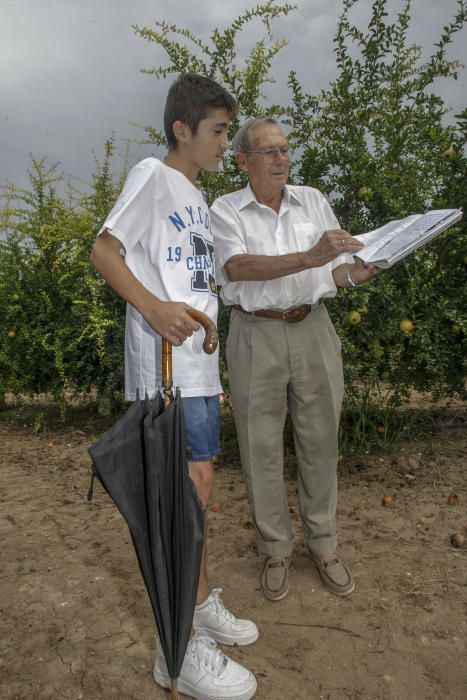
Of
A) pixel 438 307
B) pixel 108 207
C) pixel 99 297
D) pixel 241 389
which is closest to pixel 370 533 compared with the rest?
pixel 241 389

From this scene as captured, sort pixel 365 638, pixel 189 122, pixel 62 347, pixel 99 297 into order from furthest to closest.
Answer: pixel 62 347, pixel 99 297, pixel 365 638, pixel 189 122

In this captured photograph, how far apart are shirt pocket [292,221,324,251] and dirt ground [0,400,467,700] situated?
1.67 m

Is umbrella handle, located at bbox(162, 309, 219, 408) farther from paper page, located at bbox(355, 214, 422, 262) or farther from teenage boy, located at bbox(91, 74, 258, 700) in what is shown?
paper page, located at bbox(355, 214, 422, 262)

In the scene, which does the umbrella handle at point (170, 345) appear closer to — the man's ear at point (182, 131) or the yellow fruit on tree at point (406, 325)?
the man's ear at point (182, 131)

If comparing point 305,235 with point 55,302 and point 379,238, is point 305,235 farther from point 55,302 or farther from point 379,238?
point 55,302

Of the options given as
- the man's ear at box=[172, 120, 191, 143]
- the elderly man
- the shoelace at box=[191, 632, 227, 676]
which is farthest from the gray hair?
the shoelace at box=[191, 632, 227, 676]

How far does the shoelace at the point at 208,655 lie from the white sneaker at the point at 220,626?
7.1 inches

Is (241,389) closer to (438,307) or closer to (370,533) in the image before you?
(370,533)

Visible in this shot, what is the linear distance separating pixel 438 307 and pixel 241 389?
1958 mm

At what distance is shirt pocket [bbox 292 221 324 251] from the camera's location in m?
2.78

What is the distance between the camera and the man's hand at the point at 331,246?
8.04ft

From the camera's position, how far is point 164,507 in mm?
1775

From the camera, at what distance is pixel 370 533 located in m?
3.44

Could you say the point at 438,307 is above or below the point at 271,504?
above
